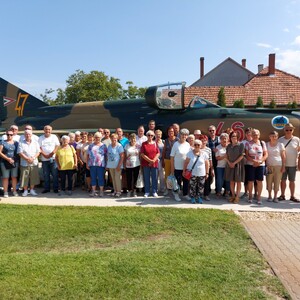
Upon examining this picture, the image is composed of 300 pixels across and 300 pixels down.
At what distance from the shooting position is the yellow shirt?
769 cm

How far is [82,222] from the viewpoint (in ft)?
18.3

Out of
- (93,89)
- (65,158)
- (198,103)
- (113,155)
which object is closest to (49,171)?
(65,158)

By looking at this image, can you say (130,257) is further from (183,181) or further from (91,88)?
(91,88)

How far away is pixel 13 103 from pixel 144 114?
675 cm

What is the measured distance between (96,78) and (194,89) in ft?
45.9

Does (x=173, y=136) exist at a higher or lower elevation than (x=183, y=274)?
higher

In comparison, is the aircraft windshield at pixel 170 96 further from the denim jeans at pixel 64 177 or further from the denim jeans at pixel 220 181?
the denim jeans at pixel 64 177

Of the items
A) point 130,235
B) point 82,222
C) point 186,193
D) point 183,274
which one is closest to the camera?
point 183,274

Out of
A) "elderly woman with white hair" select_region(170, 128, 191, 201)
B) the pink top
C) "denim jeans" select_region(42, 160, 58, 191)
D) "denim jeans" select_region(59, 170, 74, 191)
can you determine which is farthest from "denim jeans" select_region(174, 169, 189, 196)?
"denim jeans" select_region(42, 160, 58, 191)

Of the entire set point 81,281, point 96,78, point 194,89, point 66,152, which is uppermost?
point 96,78

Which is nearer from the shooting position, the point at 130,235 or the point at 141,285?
the point at 141,285

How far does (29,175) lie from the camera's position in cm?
791

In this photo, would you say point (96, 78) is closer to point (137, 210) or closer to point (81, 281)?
point (137, 210)

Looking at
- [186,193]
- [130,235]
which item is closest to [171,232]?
[130,235]
